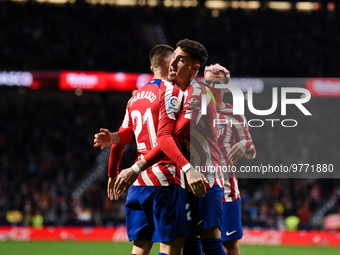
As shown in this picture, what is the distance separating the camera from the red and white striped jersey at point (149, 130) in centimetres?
329

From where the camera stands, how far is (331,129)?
66.1 feet

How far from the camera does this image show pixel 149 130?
134 inches

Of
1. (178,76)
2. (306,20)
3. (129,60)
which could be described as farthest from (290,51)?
(178,76)

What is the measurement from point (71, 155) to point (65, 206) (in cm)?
→ 413

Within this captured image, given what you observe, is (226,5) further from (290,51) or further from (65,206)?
(65,206)

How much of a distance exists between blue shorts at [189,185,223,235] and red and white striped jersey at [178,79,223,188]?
11 centimetres

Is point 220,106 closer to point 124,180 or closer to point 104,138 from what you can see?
point 104,138

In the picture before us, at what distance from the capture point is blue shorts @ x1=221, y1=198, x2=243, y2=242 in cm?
417

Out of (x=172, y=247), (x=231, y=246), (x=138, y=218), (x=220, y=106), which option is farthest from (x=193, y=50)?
(x=231, y=246)

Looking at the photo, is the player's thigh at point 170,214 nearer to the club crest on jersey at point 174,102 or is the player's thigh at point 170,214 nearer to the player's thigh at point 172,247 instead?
the player's thigh at point 172,247

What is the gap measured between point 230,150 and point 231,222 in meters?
0.69

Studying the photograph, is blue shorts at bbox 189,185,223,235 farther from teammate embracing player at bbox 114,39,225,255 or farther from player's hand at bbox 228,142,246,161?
player's hand at bbox 228,142,246,161

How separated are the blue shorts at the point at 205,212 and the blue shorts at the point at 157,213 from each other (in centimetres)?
8

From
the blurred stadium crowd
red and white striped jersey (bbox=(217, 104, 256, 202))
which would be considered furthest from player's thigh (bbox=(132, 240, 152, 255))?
the blurred stadium crowd
